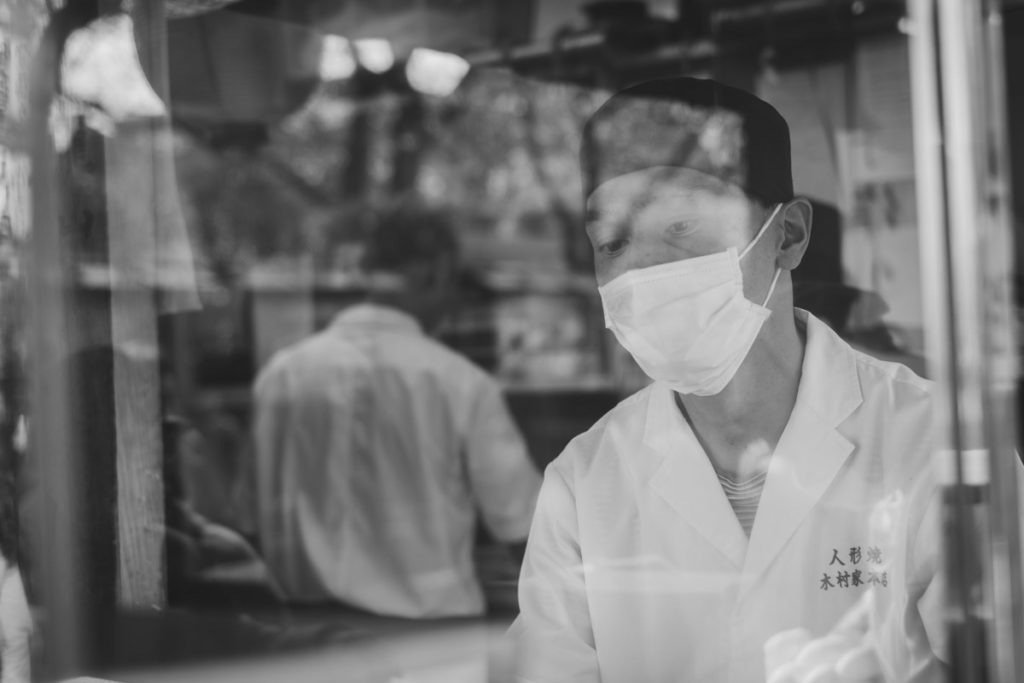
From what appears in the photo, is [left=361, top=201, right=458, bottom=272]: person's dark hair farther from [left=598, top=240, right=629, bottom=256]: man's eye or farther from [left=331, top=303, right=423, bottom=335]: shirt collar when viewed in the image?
[left=598, top=240, right=629, bottom=256]: man's eye

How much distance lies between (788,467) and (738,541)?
13cm

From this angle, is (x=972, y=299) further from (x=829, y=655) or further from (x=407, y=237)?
Answer: (x=407, y=237)

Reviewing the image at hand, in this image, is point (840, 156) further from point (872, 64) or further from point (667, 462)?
point (667, 462)

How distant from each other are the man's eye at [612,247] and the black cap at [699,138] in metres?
0.12

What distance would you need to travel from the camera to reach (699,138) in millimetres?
1773

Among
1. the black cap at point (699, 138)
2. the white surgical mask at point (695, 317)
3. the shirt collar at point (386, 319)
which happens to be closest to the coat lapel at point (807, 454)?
the white surgical mask at point (695, 317)

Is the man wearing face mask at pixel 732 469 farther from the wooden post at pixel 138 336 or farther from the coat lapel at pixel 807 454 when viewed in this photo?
the wooden post at pixel 138 336

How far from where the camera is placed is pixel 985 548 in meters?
1.35

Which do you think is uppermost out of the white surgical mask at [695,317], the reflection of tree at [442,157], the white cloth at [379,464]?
the reflection of tree at [442,157]

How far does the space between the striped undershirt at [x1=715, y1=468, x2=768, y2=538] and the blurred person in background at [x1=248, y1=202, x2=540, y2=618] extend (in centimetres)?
139

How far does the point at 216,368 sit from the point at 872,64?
22.4 ft

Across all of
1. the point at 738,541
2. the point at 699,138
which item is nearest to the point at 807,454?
the point at 738,541

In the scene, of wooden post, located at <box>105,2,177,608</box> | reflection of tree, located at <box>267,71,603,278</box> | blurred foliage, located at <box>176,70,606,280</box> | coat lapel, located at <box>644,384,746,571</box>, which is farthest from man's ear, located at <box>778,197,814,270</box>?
reflection of tree, located at <box>267,71,603,278</box>

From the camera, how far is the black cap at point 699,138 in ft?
5.55
